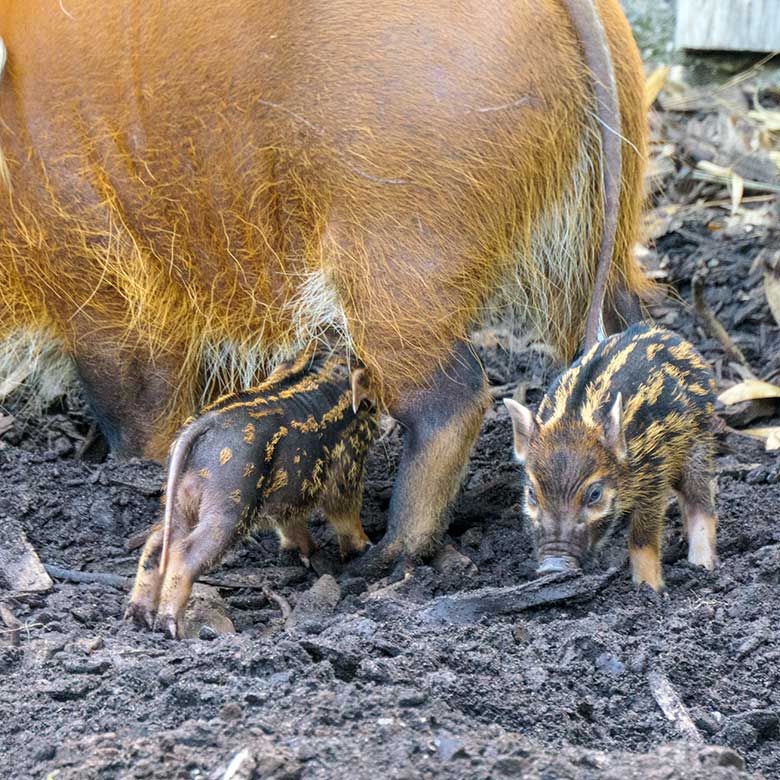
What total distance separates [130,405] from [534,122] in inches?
63.2

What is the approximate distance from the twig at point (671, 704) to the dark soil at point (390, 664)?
0.05 ft

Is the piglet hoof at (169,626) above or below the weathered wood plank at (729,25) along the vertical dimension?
below

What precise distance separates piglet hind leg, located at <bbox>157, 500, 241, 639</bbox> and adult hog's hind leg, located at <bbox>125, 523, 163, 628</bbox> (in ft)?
0.10

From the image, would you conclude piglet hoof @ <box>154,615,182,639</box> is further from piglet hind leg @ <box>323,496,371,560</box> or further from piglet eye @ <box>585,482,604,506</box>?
piglet eye @ <box>585,482,604,506</box>

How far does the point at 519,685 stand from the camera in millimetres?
2955

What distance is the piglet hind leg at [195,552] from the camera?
3.54 meters

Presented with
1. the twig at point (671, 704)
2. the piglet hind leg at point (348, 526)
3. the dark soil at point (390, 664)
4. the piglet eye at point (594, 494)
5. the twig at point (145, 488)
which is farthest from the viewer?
the twig at point (145, 488)

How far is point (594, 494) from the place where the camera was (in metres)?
3.60

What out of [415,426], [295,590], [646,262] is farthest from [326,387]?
[646,262]

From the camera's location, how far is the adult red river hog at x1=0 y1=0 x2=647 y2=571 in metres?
3.89

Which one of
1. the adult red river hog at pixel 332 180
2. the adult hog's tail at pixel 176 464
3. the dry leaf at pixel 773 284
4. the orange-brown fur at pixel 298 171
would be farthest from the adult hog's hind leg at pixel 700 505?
the dry leaf at pixel 773 284

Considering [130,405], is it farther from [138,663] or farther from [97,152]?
[138,663]

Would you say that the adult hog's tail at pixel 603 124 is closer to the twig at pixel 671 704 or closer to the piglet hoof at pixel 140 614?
the twig at pixel 671 704

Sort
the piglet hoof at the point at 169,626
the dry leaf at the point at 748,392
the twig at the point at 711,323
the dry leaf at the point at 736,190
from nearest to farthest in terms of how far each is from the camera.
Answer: the piglet hoof at the point at 169,626 < the dry leaf at the point at 748,392 < the twig at the point at 711,323 < the dry leaf at the point at 736,190
